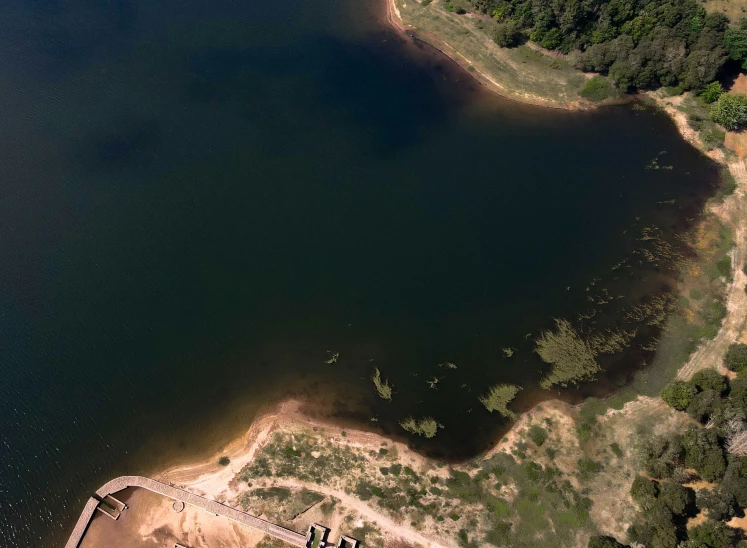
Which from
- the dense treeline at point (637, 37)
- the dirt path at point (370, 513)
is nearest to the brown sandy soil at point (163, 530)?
the dirt path at point (370, 513)

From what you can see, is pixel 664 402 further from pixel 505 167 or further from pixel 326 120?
pixel 326 120

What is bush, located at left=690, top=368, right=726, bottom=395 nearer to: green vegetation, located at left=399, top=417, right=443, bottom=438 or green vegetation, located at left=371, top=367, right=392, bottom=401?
green vegetation, located at left=399, top=417, right=443, bottom=438

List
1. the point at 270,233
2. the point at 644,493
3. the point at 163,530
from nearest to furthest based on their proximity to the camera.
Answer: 1. the point at 644,493
2. the point at 163,530
3. the point at 270,233

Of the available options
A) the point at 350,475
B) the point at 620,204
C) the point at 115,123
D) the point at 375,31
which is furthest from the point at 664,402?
the point at 115,123

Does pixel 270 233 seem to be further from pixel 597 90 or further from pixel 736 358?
pixel 736 358

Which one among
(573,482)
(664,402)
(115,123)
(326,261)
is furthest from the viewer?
(115,123)

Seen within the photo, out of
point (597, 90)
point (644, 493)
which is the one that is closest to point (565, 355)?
point (644, 493)
